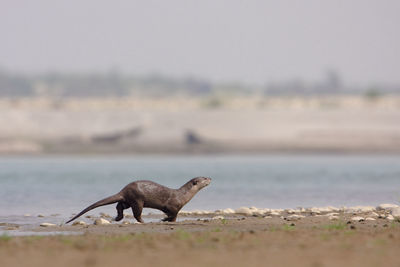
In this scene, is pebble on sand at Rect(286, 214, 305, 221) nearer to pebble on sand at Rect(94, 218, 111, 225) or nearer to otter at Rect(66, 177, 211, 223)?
otter at Rect(66, 177, 211, 223)

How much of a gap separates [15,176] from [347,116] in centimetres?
3034

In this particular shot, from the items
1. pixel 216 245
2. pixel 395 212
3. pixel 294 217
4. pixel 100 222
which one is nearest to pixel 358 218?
pixel 294 217

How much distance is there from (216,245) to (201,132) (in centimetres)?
4377

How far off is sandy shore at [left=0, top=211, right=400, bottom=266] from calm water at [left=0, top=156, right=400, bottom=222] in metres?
5.22

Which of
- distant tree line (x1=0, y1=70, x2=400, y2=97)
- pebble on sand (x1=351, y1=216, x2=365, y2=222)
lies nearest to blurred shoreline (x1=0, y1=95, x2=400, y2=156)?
pebble on sand (x1=351, y1=216, x2=365, y2=222)

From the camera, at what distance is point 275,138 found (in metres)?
56.6

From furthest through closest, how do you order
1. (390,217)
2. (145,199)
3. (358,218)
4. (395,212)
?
1. (395,212)
2. (145,199)
3. (390,217)
4. (358,218)

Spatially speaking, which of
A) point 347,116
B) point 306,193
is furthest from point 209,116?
point 306,193

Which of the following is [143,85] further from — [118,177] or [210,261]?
[210,261]

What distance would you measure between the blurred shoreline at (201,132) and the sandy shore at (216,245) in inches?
1474

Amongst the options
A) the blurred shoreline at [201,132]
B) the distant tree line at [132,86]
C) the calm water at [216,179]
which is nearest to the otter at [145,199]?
the calm water at [216,179]

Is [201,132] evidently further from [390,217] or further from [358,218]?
[358,218]

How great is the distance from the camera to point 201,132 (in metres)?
57.3

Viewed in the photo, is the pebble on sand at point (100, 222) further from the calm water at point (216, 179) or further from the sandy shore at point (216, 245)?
the calm water at point (216, 179)
